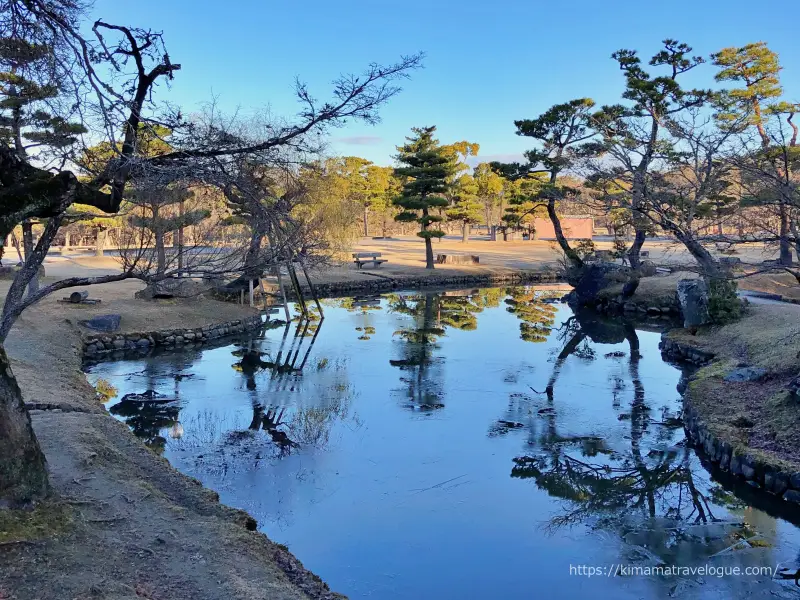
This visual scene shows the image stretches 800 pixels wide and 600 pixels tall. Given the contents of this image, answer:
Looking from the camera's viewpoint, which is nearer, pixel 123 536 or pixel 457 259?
pixel 123 536

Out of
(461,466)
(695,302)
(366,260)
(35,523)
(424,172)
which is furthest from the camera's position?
(366,260)

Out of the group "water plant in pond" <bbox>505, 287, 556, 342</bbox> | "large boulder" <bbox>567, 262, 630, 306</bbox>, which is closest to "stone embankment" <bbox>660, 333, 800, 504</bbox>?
"water plant in pond" <bbox>505, 287, 556, 342</bbox>

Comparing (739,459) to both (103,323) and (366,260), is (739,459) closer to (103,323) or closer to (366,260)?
(103,323)

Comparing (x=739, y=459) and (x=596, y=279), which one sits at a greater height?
(x=596, y=279)

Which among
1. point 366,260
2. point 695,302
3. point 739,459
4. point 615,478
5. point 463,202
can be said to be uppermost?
point 463,202

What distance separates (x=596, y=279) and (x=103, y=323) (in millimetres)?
13711

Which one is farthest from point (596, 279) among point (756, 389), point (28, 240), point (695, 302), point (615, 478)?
point (28, 240)

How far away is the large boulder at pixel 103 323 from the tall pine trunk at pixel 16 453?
9628mm

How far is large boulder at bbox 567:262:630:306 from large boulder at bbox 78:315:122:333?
42.9ft

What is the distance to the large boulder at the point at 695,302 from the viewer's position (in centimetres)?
1276

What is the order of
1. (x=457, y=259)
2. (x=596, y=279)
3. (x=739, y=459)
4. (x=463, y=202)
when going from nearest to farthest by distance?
(x=739, y=459)
(x=596, y=279)
(x=457, y=259)
(x=463, y=202)

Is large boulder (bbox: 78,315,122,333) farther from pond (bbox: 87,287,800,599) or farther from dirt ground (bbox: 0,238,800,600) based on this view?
dirt ground (bbox: 0,238,800,600)

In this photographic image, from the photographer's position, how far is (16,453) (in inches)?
149

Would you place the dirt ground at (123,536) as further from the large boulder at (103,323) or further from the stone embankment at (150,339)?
the large boulder at (103,323)
